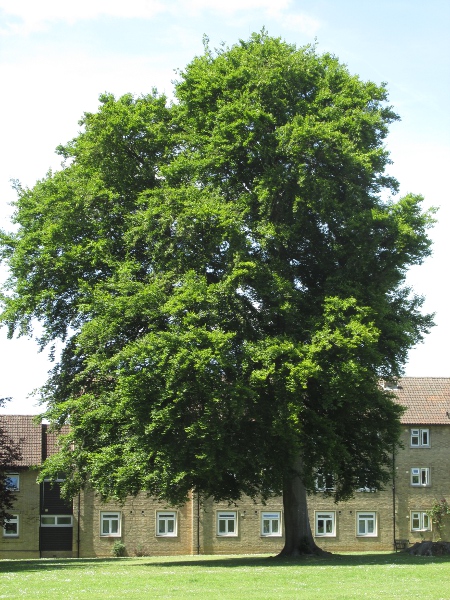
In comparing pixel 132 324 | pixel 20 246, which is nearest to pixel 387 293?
pixel 132 324

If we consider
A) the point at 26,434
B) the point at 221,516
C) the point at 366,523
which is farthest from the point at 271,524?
the point at 26,434

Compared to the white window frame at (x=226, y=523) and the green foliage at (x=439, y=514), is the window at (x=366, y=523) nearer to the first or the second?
the green foliage at (x=439, y=514)

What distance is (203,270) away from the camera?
110ft

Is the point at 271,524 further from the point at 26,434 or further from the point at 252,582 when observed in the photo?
the point at 252,582

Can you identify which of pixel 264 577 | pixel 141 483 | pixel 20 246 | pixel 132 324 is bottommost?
pixel 264 577

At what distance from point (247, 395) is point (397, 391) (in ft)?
102

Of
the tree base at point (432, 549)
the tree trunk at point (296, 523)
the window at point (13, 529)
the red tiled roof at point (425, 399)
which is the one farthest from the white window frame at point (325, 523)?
the tree trunk at point (296, 523)

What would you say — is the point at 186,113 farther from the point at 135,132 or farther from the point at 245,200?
the point at 245,200

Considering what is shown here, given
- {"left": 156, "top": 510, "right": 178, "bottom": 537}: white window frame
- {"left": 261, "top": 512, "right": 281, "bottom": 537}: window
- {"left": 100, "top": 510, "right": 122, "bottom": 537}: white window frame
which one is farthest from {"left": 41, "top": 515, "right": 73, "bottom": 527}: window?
{"left": 261, "top": 512, "right": 281, "bottom": 537}: window

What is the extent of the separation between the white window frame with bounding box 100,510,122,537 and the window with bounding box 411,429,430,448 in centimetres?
1840

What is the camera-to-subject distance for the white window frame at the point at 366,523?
189ft

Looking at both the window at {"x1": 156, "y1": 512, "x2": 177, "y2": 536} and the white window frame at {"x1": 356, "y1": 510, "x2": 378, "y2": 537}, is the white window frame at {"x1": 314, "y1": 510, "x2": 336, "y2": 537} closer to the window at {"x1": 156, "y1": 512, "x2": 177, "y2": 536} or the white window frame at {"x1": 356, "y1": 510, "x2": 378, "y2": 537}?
the white window frame at {"x1": 356, "y1": 510, "x2": 378, "y2": 537}

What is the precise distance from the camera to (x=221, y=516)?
56.8 metres

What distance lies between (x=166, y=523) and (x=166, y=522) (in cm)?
6
